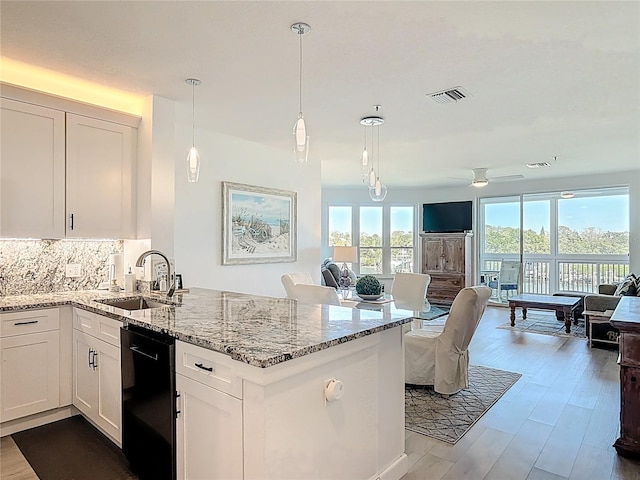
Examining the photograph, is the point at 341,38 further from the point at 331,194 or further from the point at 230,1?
the point at 331,194

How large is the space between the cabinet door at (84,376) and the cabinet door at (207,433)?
119 centimetres

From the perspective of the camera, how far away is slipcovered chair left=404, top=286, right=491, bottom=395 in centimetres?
339

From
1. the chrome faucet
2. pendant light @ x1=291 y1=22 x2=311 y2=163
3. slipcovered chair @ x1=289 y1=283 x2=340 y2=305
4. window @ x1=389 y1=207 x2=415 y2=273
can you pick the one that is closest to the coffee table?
window @ x1=389 y1=207 x2=415 y2=273

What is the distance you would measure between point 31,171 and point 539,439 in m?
4.16

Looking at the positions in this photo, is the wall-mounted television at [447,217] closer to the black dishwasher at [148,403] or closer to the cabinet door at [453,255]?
the cabinet door at [453,255]

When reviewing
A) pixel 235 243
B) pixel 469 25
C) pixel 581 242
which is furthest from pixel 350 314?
pixel 581 242

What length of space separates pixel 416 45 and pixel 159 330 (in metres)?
2.31

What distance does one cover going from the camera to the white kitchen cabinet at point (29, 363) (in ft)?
9.02

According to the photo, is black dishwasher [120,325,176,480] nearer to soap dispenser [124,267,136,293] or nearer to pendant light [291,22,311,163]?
soap dispenser [124,267,136,293]

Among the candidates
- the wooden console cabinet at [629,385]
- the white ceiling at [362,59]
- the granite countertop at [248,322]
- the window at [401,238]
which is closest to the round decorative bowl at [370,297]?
the granite countertop at [248,322]

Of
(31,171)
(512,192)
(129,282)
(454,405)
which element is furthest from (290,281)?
(512,192)

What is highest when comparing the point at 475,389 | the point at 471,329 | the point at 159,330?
the point at 159,330

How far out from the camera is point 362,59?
280 centimetres

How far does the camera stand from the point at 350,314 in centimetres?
238
